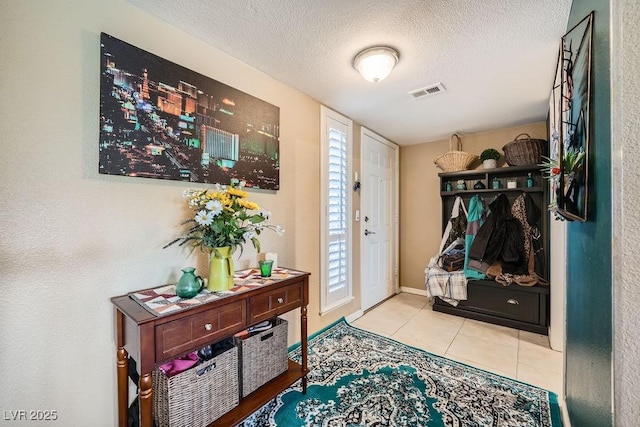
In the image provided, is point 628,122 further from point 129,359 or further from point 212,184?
point 129,359

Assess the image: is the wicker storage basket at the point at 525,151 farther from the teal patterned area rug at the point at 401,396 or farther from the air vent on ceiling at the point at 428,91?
the teal patterned area rug at the point at 401,396

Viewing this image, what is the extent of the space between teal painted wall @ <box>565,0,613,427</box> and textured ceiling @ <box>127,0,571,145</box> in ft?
1.34

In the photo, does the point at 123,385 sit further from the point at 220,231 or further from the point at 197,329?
the point at 220,231

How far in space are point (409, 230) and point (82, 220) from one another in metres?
3.71

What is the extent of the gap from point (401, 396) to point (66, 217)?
2.10m

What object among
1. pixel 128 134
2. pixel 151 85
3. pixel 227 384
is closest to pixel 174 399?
pixel 227 384

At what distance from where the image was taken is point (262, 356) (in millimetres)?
1585

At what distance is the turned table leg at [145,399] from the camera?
41.2 inches

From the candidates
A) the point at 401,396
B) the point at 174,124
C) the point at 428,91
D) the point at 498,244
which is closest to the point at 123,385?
the point at 174,124

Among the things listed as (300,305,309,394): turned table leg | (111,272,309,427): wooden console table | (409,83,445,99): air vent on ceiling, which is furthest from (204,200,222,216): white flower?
(409,83,445,99): air vent on ceiling

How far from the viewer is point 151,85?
1.38 meters

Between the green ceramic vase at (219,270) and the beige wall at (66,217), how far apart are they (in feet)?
1.03

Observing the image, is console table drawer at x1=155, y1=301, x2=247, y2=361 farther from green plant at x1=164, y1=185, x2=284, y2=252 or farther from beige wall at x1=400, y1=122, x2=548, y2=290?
beige wall at x1=400, y1=122, x2=548, y2=290

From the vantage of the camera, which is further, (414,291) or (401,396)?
(414,291)
